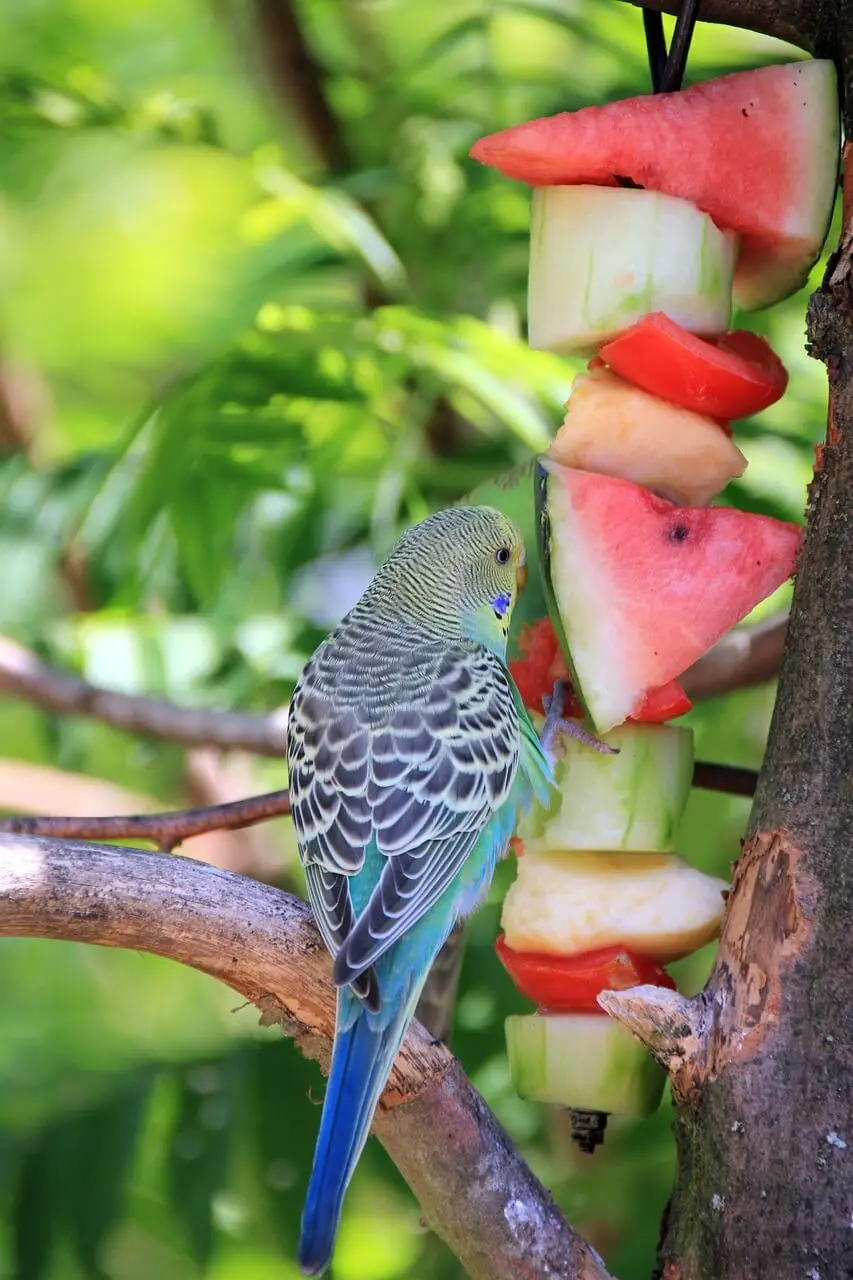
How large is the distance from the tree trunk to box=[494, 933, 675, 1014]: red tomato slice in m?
0.12

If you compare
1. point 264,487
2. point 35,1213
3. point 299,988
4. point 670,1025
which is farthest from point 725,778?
point 35,1213

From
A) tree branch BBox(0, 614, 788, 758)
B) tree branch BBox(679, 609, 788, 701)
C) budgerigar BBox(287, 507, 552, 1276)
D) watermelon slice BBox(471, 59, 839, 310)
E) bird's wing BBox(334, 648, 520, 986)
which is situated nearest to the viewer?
budgerigar BBox(287, 507, 552, 1276)

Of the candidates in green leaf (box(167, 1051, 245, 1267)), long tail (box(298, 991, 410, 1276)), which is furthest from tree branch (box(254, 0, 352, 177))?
long tail (box(298, 991, 410, 1276))

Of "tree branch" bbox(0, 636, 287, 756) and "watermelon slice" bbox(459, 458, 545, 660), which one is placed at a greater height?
"watermelon slice" bbox(459, 458, 545, 660)

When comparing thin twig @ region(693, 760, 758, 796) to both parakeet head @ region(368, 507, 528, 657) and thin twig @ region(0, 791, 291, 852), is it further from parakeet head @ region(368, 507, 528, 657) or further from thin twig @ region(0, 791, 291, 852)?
thin twig @ region(0, 791, 291, 852)

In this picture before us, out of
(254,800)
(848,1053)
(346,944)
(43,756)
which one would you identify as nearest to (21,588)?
(43,756)

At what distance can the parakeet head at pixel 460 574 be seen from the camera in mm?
1962

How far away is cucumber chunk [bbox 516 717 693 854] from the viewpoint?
159 cm

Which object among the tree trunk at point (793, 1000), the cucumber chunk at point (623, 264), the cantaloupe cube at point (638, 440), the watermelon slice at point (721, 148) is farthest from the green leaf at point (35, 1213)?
the watermelon slice at point (721, 148)

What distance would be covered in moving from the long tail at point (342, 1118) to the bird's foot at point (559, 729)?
1.25 feet

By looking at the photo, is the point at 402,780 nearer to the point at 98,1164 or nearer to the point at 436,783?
the point at 436,783

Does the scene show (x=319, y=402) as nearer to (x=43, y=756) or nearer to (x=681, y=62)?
(x=681, y=62)

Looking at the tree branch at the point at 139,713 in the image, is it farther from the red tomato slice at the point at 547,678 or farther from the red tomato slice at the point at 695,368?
the red tomato slice at the point at 695,368

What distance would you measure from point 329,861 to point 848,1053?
60cm
